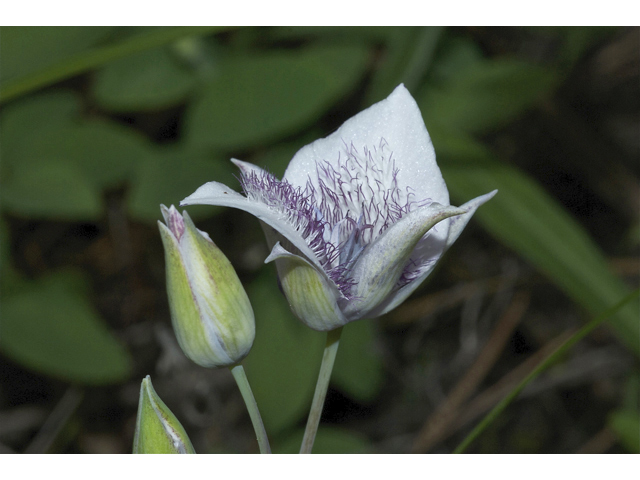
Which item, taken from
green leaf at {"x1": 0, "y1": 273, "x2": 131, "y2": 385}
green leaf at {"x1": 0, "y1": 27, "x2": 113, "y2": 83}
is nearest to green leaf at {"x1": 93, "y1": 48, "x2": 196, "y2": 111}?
green leaf at {"x1": 0, "y1": 27, "x2": 113, "y2": 83}

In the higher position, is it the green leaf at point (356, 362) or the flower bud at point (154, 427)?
the flower bud at point (154, 427)

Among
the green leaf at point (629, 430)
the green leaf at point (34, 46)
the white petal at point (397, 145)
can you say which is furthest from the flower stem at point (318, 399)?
the green leaf at point (34, 46)

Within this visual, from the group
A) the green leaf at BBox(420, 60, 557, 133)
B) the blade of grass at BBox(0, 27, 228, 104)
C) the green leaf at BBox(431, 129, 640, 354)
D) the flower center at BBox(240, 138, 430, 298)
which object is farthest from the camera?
the green leaf at BBox(420, 60, 557, 133)

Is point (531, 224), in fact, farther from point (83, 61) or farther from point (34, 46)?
point (34, 46)

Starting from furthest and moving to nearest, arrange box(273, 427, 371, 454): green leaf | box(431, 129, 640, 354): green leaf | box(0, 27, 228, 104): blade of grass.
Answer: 1. box(273, 427, 371, 454): green leaf
2. box(431, 129, 640, 354): green leaf
3. box(0, 27, 228, 104): blade of grass

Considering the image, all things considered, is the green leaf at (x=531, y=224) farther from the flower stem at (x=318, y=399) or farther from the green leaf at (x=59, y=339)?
the green leaf at (x=59, y=339)

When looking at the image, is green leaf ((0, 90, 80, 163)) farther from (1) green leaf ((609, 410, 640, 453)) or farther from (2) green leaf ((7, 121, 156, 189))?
(1) green leaf ((609, 410, 640, 453))

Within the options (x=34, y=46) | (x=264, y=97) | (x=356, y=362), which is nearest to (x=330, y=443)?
(x=356, y=362)
